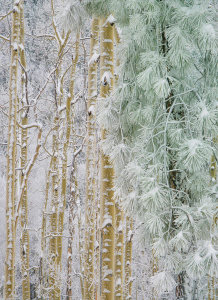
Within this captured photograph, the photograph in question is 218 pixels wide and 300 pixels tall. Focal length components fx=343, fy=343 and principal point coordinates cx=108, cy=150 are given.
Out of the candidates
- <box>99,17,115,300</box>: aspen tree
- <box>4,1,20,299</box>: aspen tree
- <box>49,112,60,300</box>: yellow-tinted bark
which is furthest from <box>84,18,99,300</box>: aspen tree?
<box>49,112,60,300</box>: yellow-tinted bark

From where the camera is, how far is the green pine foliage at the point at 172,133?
3.07 meters

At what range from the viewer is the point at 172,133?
326 cm

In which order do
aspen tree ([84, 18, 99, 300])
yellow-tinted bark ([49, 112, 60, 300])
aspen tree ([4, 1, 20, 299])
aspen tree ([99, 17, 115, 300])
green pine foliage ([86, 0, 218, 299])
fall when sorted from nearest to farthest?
green pine foliage ([86, 0, 218, 299]) → aspen tree ([99, 17, 115, 300]) → aspen tree ([4, 1, 20, 299]) → aspen tree ([84, 18, 99, 300]) → yellow-tinted bark ([49, 112, 60, 300])

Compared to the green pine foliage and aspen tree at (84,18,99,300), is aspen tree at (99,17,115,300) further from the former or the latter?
aspen tree at (84,18,99,300)

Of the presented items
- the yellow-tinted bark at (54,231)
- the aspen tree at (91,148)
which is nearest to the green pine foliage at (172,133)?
the aspen tree at (91,148)

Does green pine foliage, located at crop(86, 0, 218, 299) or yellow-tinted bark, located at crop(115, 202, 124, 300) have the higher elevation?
green pine foliage, located at crop(86, 0, 218, 299)

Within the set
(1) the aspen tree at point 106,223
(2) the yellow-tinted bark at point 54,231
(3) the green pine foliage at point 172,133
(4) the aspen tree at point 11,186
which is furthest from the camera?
(2) the yellow-tinted bark at point 54,231

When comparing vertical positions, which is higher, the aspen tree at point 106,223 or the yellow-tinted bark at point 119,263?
the aspen tree at point 106,223

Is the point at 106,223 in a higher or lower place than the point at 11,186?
lower

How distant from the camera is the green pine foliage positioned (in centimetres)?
307

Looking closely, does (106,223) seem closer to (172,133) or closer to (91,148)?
(172,133)

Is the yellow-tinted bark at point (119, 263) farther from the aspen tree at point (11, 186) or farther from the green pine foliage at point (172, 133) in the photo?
the green pine foliage at point (172, 133)

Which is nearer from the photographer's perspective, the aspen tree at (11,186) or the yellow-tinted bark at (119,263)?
the aspen tree at (11,186)

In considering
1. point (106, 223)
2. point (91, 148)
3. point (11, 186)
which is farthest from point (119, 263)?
point (106, 223)
